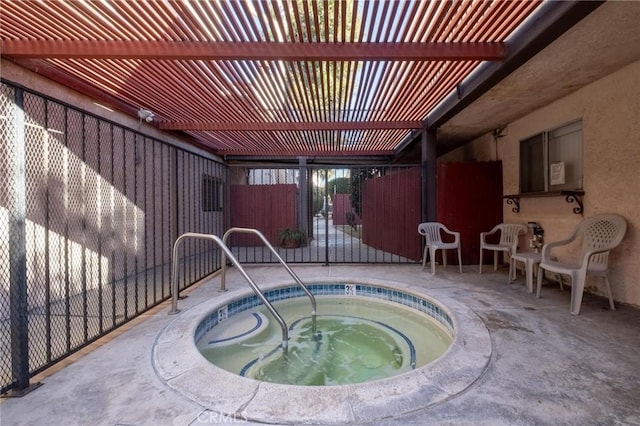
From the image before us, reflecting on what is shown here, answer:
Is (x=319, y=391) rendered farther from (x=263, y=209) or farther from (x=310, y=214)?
(x=310, y=214)

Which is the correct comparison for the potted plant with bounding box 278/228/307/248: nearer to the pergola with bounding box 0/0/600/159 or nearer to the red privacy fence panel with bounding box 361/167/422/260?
the red privacy fence panel with bounding box 361/167/422/260

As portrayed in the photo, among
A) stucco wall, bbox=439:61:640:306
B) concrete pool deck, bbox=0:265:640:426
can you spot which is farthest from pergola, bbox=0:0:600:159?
concrete pool deck, bbox=0:265:640:426

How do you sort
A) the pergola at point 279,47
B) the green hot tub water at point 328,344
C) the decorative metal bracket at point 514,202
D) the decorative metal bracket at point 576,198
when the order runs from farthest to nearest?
the decorative metal bracket at point 514,202, the decorative metal bracket at point 576,198, the green hot tub water at point 328,344, the pergola at point 279,47

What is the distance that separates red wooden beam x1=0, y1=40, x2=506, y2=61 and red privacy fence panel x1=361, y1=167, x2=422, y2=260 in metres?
3.21

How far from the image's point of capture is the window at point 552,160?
376 centimetres

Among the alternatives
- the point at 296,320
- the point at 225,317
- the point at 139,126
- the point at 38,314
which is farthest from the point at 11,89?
the point at 139,126

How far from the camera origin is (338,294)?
422 centimetres

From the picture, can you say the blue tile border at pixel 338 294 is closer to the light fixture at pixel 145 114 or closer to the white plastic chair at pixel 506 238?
the white plastic chair at pixel 506 238

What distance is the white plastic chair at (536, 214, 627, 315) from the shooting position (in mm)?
2811

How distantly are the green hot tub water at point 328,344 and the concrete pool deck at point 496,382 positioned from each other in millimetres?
573

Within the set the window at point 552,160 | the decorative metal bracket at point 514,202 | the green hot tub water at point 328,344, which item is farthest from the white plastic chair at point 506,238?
the green hot tub water at point 328,344

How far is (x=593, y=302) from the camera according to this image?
3197 millimetres

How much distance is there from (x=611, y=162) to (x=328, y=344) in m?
3.67

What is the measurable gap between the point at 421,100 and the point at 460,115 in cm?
87
